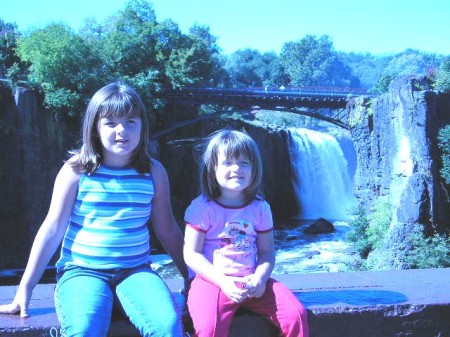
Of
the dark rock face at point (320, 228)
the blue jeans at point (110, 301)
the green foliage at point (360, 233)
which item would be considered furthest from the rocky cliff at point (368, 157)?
the blue jeans at point (110, 301)

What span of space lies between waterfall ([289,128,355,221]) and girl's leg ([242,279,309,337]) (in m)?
21.4

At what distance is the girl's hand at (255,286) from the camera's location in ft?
5.90

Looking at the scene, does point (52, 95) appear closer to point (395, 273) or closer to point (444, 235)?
point (444, 235)

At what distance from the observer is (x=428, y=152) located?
13727mm

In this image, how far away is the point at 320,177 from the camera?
76.0 ft

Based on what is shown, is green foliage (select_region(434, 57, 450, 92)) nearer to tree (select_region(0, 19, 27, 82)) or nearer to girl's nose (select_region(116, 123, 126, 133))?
tree (select_region(0, 19, 27, 82))

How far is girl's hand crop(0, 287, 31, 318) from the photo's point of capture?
1742mm

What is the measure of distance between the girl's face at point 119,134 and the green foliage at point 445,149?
13.2 m

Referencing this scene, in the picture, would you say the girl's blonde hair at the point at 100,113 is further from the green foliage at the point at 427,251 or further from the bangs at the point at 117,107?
the green foliage at the point at 427,251

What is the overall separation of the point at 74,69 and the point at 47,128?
2.12 m

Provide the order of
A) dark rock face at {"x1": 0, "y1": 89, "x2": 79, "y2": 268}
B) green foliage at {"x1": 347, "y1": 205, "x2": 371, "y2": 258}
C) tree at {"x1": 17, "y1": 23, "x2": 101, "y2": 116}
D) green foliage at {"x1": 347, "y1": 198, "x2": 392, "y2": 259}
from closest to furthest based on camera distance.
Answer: green foliage at {"x1": 347, "y1": 198, "x2": 392, "y2": 259} < green foliage at {"x1": 347, "y1": 205, "x2": 371, "y2": 258} < dark rock face at {"x1": 0, "y1": 89, "x2": 79, "y2": 268} < tree at {"x1": 17, "y1": 23, "x2": 101, "y2": 116}

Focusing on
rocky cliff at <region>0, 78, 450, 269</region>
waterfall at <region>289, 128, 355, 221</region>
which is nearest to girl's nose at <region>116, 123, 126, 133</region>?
rocky cliff at <region>0, 78, 450, 269</region>

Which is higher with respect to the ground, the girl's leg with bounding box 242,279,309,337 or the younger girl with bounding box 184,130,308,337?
the younger girl with bounding box 184,130,308,337

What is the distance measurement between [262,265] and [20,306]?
88cm
